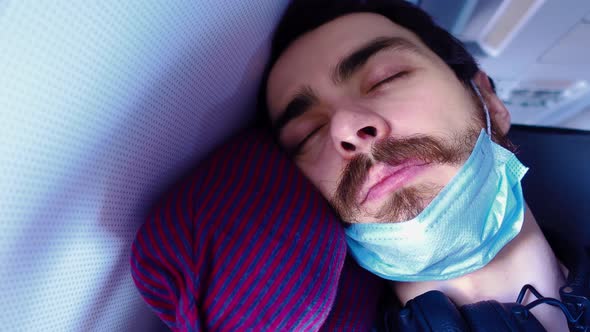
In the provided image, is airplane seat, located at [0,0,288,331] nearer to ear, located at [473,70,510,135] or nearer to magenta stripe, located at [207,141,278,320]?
magenta stripe, located at [207,141,278,320]

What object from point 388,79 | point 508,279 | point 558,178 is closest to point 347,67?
point 388,79

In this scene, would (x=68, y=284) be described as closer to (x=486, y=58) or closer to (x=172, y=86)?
(x=172, y=86)

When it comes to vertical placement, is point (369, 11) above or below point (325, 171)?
above

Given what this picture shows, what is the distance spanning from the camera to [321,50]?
2.33 ft

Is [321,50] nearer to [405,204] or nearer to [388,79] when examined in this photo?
[388,79]

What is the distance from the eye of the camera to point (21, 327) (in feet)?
1.27

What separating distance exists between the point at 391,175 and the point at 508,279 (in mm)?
340

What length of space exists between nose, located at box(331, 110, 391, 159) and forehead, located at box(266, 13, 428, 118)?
0.14 metres

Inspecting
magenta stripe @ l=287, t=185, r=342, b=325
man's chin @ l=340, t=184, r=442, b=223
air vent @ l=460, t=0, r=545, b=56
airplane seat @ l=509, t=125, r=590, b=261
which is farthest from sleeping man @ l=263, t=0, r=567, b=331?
air vent @ l=460, t=0, r=545, b=56

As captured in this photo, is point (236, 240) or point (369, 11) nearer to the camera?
point (236, 240)

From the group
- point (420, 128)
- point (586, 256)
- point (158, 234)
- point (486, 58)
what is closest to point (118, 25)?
point (158, 234)

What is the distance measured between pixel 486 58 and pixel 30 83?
79.7 inches

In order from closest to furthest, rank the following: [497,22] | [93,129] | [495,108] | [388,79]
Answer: [93,129], [388,79], [495,108], [497,22]

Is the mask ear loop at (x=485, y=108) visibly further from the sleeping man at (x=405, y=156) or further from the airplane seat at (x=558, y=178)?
the airplane seat at (x=558, y=178)
